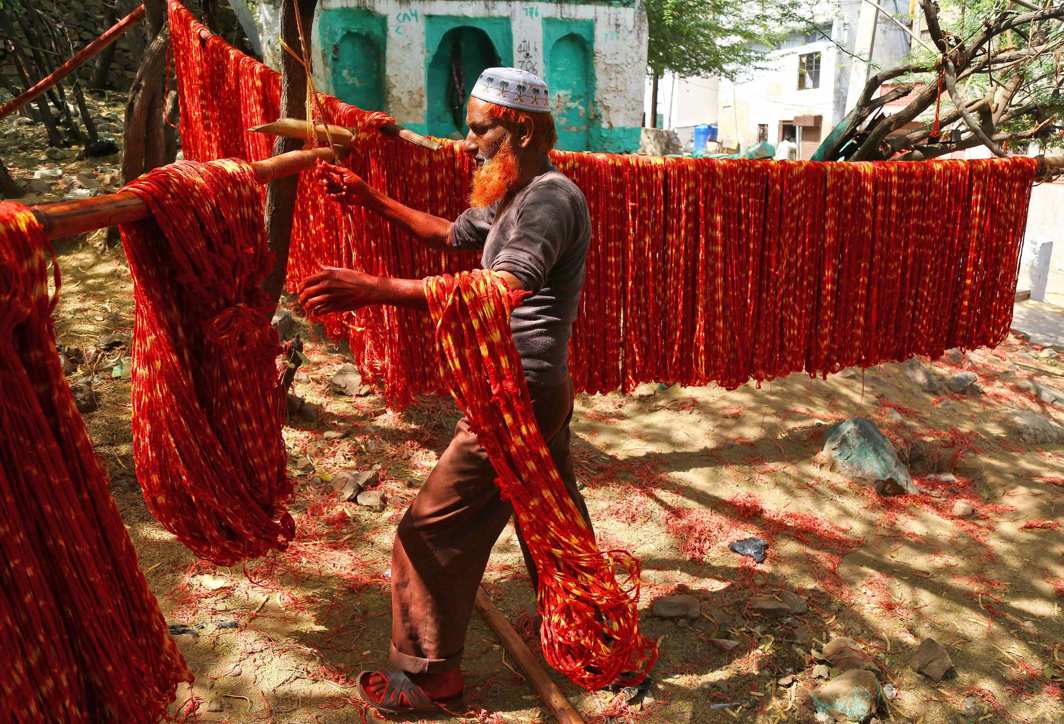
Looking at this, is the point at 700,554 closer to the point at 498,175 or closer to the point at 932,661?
the point at 932,661

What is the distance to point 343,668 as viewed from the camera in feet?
9.82

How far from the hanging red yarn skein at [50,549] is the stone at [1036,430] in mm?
5839

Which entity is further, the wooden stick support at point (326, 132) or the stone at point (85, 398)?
the stone at point (85, 398)

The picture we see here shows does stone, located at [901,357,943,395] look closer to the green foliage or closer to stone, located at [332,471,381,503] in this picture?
stone, located at [332,471,381,503]

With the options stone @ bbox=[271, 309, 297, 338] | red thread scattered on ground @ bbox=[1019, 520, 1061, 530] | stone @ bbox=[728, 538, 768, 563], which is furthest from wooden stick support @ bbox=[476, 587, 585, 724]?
red thread scattered on ground @ bbox=[1019, 520, 1061, 530]

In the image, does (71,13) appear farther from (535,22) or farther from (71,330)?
(71,330)

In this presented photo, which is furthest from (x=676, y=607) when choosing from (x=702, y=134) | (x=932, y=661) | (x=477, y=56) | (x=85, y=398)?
(x=702, y=134)

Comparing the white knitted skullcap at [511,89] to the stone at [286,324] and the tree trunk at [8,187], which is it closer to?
the stone at [286,324]

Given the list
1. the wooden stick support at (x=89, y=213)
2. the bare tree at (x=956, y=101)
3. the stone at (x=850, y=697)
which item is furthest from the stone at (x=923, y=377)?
the wooden stick support at (x=89, y=213)

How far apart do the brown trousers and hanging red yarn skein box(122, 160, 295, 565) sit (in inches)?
21.9

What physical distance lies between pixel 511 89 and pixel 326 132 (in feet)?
2.48

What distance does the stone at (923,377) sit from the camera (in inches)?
256

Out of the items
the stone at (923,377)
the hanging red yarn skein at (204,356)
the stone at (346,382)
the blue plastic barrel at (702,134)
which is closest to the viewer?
the hanging red yarn skein at (204,356)

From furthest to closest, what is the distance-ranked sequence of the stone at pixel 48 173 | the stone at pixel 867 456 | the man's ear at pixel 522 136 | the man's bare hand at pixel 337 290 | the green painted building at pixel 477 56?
1. the green painted building at pixel 477 56
2. the stone at pixel 48 173
3. the stone at pixel 867 456
4. the man's ear at pixel 522 136
5. the man's bare hand at pixel 337 290
